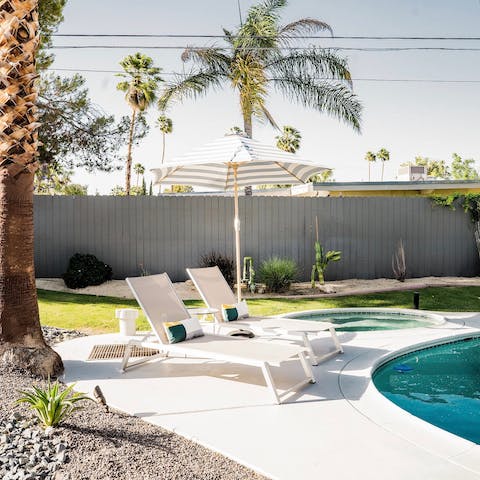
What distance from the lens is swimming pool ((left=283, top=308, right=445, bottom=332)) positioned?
9.34 metres

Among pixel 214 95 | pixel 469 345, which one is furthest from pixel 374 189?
pixel 469 345

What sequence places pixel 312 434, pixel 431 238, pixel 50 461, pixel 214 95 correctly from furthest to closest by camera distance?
pixel 214 95, pixel 431 238, pixel 312 434, pixel 50 461

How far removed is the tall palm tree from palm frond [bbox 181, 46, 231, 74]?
12.3 metres

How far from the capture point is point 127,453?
363 cm

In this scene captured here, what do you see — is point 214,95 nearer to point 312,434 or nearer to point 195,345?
point 195,345

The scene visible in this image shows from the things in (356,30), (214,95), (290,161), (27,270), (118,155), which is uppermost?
(356,30)

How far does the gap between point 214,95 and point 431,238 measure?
26.6 feet

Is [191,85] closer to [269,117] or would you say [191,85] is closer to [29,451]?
[269,117]

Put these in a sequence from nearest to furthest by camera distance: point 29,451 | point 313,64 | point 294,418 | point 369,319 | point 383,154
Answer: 1. point 29,451
2. point 294,418
3. point 369,319
4. point 313,64
5. point 383,154

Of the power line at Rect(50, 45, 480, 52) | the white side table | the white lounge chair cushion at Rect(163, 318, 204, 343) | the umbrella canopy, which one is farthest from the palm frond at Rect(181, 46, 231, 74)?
the white lounge chair cushion at Rect(163, 318, 204, 343)

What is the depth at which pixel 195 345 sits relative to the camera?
18.8 feet

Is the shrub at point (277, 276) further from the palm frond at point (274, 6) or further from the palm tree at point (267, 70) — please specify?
the palm frond at point (274, 6)

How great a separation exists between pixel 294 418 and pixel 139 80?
25.6 meters

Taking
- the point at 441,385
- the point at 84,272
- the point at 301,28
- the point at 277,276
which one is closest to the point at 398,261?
the point at 277,276
